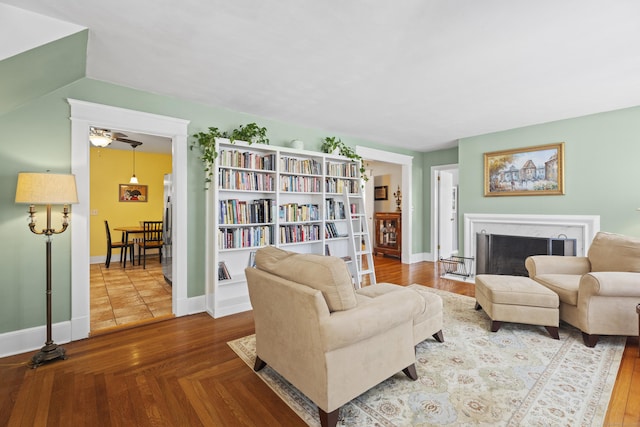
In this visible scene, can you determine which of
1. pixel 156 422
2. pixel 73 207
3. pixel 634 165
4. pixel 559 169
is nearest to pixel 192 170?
pixel 73 207

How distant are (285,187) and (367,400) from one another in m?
2.73

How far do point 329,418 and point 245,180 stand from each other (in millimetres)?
2724

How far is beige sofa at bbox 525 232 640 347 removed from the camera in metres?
2.44

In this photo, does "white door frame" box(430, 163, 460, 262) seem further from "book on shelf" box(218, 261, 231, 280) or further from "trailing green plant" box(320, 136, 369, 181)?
"book on shelf" box(218, 261, 231, 280)

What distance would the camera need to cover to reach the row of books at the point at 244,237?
3443 mm

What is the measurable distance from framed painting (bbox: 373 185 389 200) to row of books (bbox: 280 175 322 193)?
383 cm

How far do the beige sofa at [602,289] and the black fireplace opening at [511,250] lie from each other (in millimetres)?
1267

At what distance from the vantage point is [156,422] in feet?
5.48

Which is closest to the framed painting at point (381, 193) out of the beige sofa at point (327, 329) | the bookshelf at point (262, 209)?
the bookshelf at point (262, 209)

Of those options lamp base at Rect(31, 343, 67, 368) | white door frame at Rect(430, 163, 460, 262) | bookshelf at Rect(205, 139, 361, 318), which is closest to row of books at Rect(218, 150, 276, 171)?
bookshelf at Rect(205, 139, 361, 318)

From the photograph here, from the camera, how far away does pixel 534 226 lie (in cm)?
454

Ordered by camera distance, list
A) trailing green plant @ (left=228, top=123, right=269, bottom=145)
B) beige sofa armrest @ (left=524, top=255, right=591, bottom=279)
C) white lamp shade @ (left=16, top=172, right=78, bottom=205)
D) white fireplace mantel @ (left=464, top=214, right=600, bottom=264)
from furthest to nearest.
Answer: white fireplace mantel @ (left=464, top=214, right=600, bottom=264) < trailing green plant @ (left=228, top=123, right=269, bottom=145) < beige sofa armrest @ (left=524, top=255, right=591, bottom=279) < white lamp shade @ (left=16, top=172, right=78, bottom=205)

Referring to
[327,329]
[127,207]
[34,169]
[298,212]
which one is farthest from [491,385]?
[127,207]

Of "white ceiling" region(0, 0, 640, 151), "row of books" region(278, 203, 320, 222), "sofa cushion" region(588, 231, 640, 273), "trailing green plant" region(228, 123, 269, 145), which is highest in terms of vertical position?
"white ceiling" region(0, 0, 640, 151)
